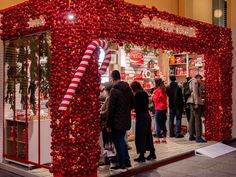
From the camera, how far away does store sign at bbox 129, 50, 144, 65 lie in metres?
10.7

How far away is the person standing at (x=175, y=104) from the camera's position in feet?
31.9

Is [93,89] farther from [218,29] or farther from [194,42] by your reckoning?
[218,29]

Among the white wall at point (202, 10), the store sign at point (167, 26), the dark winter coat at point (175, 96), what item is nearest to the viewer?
the store sign at point (167, 26)

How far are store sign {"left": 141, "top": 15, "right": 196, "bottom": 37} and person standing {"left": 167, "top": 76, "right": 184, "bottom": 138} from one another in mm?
1966

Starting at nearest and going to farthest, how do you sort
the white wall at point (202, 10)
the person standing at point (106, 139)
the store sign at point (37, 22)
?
the store sign at point (37, 22), the person standing at point (106, 139), the white wall at point (202, 10)

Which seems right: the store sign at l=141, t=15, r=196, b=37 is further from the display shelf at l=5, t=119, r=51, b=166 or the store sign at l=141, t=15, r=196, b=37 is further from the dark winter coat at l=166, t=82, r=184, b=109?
the display shelf at l=5, t=119, r=51, b=166

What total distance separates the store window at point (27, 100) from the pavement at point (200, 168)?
6.20 ft

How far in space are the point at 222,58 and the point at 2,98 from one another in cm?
549

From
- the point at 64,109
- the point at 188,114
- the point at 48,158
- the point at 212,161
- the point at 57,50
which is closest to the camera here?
the point at 64,109

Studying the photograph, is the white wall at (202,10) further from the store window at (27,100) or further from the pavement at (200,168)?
the store window at (27,100)

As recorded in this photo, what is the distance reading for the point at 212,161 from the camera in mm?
7129

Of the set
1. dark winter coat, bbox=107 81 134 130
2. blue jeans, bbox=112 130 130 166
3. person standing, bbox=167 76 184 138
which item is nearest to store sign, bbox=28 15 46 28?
dark winter coat, bbox=107 81 134 130

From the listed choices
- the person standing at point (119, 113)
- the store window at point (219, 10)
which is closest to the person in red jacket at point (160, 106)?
the person standing at point (119, 113)

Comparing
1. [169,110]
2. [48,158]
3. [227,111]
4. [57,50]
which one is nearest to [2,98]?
[48,158]
